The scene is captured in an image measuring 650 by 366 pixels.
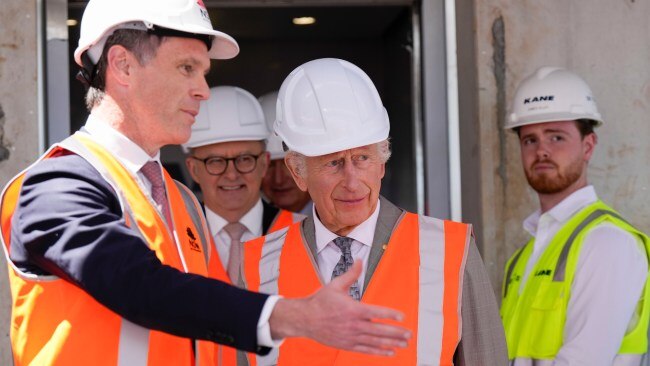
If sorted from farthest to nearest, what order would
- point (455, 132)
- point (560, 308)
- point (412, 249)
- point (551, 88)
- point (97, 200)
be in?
1. point (455, 132)
2. point (551, 88)
3. point (560, 308)
4. point (412, 249)
5. point (97, 200)

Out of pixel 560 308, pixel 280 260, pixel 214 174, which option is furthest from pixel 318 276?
pixel 214 174

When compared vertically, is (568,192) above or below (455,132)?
below

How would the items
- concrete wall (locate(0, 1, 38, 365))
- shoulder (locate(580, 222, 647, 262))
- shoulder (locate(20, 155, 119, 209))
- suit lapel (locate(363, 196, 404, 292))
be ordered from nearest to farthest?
shoulder (locate(20, 155, 119, 209)) < suit lapel (locate(363, 196, 404, 292)) < shoulder (locate(580, 222, 647, 262)) < concrete wall (locate(0, 1, 38, 365))

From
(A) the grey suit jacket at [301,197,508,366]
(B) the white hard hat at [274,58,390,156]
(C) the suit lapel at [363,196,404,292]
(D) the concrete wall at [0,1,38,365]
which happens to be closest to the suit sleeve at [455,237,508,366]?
(A) the grey suit jacket at [301,197,508,366]

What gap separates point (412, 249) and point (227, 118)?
6.26ft

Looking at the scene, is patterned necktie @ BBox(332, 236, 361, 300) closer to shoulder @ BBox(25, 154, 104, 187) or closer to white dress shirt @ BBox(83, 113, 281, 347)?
white dress shirt @ BBox(83, 113, 281, 347)

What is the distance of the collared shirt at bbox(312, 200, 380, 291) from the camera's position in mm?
3584

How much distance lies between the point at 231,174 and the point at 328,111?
159cm

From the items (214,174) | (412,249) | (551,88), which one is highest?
(551,88)

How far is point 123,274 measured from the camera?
2285 millimetres

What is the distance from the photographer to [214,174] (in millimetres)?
5094

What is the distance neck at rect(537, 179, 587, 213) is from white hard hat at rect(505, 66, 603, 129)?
1.04 feet

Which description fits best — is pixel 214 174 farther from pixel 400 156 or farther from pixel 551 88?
pixel 400 156

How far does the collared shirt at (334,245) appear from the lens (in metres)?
3.58
